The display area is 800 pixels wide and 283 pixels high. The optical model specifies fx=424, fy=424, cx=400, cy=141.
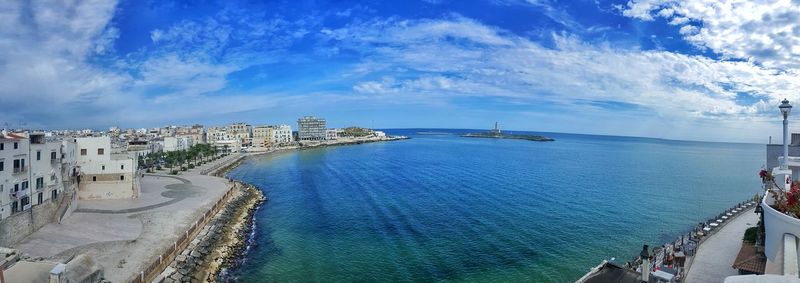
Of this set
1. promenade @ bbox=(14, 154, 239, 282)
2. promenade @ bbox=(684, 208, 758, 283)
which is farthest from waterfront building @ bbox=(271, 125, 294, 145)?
promenade @ bbox=(684, 208, 758, 283)

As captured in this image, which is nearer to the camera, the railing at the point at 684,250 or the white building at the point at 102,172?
the railing at the point at 684,250

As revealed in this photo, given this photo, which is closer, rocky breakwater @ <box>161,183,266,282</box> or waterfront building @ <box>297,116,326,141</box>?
rocky breakwater @ <box>161,183,266,282</box>

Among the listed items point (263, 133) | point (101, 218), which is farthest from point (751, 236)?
point (263, 133)

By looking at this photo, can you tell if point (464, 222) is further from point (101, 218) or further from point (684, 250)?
point (101, 218)

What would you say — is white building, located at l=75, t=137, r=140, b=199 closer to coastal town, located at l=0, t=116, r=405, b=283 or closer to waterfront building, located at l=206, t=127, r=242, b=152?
coastal town, located at l=0, t=116, r=405, b=283

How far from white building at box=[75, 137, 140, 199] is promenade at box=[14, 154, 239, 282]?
118 cm

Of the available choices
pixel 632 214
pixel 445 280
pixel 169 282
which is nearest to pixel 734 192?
pixel 632 214

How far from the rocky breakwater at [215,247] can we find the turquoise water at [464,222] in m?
1.30

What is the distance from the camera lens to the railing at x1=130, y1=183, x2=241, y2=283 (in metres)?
20.5

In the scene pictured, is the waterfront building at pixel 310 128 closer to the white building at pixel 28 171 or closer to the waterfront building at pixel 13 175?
the white building at pixel 28 171

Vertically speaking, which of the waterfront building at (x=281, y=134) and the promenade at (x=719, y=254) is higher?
the waterfront building at (x=281, y=134)

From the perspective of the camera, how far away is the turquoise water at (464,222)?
24.6 meters

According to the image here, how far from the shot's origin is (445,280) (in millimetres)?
22734

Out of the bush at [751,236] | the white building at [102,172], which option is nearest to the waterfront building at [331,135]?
the white building at [102,172]
